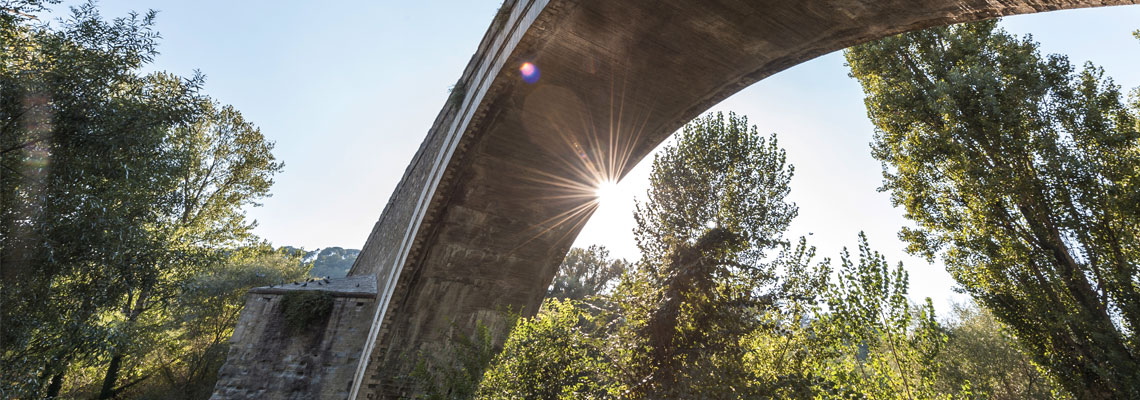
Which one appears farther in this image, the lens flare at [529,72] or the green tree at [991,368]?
the green tree at [991,368]

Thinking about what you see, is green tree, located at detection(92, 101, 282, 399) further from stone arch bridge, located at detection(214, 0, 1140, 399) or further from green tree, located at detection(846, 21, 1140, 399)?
green tree, located at detection(846, 21, 1140, 399)

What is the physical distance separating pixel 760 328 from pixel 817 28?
4443mm

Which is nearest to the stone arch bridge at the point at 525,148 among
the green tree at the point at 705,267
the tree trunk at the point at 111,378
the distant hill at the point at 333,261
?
the green tree at the point at 705,267

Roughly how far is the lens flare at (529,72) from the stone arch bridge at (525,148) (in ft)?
0.13

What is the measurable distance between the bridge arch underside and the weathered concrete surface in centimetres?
96

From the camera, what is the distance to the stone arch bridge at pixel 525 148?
4.76m

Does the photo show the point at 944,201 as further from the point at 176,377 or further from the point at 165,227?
the point at 176,377

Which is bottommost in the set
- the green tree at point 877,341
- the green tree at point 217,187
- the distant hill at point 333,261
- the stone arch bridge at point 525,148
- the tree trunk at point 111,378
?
the green tree at point 877,341

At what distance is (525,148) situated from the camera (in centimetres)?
784

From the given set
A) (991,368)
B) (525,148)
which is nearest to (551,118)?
(525,148)

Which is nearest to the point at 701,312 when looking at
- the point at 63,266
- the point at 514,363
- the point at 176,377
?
the point at 514,363

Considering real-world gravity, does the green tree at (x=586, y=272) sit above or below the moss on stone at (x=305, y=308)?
above

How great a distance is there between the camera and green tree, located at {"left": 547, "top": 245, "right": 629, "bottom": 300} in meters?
27.2

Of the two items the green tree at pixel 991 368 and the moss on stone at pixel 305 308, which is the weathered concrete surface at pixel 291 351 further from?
the green tree at pixel 991 368
